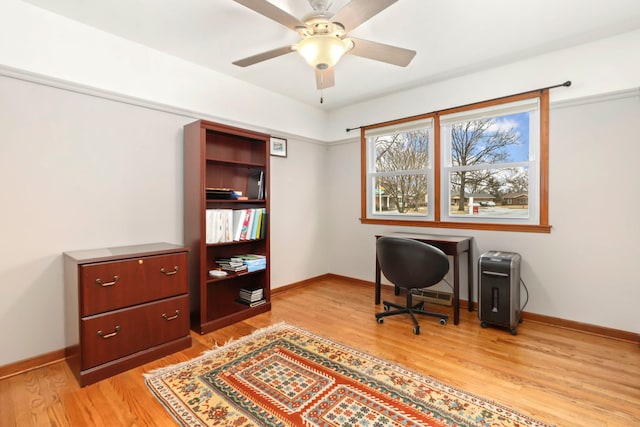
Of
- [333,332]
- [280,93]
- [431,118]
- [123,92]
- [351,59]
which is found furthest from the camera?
[280,93]

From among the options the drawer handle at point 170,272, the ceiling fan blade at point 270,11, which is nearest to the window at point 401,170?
the ceiling fan blade at point 270,11

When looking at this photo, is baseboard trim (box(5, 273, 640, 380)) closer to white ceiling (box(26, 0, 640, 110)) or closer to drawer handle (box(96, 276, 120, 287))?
drawer handle (box(96, 276, 120, 287))

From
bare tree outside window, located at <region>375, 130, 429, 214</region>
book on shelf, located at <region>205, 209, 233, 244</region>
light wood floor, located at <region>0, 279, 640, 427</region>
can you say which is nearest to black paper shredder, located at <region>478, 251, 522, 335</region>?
light wood floor, located at <region>0, 279, 640, 427</region>

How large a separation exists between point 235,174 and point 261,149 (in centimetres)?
40

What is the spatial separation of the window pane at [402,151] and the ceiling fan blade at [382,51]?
1.65m


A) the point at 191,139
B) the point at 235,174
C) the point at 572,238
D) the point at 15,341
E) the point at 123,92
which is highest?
the point at 123,92

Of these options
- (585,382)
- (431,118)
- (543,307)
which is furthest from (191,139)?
(543,307)

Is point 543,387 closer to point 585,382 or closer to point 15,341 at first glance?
point 585,382

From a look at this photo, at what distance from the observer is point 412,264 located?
2.75m

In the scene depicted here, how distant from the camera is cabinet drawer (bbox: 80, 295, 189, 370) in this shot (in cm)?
Result: 195

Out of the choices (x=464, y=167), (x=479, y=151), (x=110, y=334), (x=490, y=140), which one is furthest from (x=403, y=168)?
(x=110, y=334)

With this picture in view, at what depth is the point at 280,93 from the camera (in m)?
3.85

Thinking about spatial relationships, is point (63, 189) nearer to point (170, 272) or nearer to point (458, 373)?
point (170, 272)

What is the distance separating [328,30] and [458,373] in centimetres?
242
